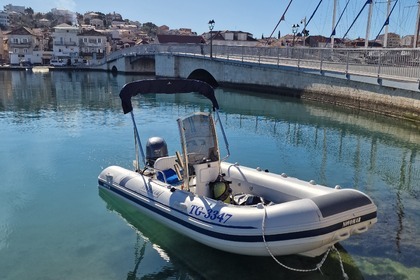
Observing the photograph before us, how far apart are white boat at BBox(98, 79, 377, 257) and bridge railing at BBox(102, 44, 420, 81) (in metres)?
13.9

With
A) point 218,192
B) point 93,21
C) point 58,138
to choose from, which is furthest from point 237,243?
point 93,21

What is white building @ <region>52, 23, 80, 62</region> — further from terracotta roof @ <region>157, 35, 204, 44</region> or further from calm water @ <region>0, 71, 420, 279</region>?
calm water @ <region>0, 71, 420, 279</region>

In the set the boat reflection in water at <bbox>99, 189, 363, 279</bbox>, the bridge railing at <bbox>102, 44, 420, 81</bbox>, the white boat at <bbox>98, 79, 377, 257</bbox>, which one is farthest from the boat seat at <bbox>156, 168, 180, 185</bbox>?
the bridge railing at <bbox>102, 44, 420, 81</bbox>

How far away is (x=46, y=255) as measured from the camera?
686 cm

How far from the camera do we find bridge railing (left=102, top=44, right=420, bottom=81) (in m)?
19.0

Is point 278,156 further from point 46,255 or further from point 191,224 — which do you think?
point 46,255

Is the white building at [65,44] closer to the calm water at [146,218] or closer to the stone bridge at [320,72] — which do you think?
the stone bridge at [320,72]

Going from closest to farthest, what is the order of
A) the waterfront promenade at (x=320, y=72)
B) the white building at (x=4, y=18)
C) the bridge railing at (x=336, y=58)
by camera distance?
the bridge railing at (x=336, y=58) < the waterfront promenade at (x=320, y=72) < the white building at (x=4, y=18)

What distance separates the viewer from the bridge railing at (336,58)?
19.0m

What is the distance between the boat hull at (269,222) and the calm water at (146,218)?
0.55m

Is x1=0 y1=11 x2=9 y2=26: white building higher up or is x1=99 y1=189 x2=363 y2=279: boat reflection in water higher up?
x1=0 y1=11 x2=9 y2=26: white building

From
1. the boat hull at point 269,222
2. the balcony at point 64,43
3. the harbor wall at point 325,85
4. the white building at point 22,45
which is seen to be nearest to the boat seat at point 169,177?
the boat hull at point 269,222

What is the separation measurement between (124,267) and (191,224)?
130 centimetres

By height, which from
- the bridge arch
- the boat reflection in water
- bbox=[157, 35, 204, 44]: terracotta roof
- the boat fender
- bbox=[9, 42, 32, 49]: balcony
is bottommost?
the boat reflection in water
